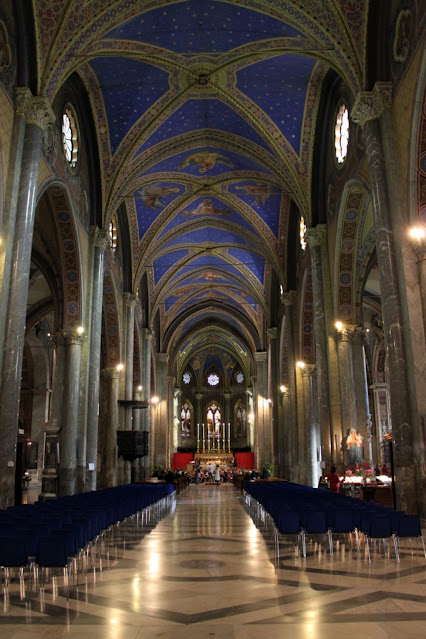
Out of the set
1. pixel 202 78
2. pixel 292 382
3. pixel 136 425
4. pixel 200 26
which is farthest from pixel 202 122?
pixel 136 425

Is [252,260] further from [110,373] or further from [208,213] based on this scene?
[110,373]

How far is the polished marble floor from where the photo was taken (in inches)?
200

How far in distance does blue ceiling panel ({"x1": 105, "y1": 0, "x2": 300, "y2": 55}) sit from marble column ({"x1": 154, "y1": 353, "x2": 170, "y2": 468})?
2616cm

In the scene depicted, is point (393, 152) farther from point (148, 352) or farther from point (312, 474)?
point (148, 352)

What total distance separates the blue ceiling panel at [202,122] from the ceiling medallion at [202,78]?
108 centimetres

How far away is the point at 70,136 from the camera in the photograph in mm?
18031

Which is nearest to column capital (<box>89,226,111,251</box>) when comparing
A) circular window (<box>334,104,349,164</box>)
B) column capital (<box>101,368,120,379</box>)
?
column capital (<box>101,368,120,379</box>)

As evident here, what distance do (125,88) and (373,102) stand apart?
8843 millimetres

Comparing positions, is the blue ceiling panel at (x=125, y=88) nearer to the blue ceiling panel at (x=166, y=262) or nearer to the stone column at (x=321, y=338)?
the stone column at (x=321, y=338)

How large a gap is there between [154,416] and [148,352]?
7893mm

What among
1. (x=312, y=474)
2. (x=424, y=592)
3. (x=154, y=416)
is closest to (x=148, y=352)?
(x=154, y=416)

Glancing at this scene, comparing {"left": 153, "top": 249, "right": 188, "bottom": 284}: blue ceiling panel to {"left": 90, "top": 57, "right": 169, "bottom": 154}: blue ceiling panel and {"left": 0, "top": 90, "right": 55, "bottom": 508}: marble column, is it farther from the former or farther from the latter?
{"left": 0, "top": 90, "right": 55, "bottom": 508}: marble column

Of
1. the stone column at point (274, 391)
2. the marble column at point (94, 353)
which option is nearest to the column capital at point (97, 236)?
the marble column at point (94, 353)

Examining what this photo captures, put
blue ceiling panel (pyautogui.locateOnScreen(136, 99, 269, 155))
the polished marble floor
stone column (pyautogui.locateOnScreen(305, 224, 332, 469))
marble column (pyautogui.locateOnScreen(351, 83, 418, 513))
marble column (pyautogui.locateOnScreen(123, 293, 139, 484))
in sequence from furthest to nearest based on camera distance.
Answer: marble column (pyautogui.locateOnScreen(123, 293, 139, 484))
blue ceiling panel (pyautogui.locateOnScreen(136, 99, 269, 155))
stone column (pyautogui.locateOnScreen(305, 224, 332, 469))
marble column (pyautogui.locateOnScreen(351, 83, 418, 513))
the polished marble floor
